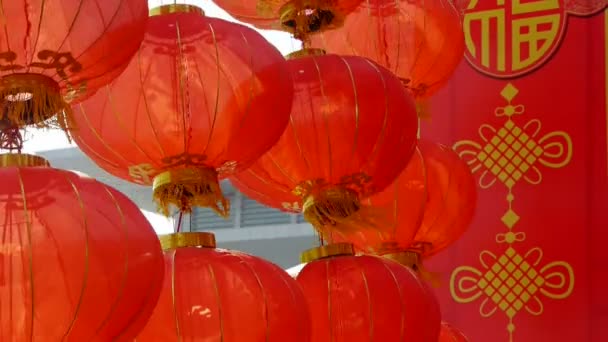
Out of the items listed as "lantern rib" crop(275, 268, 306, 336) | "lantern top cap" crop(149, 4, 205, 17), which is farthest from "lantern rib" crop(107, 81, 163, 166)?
"lantern rib" crop(275, 268, 306, 336)

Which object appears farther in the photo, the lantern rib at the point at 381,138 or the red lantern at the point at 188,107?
the lantern rib at the point at 381,138

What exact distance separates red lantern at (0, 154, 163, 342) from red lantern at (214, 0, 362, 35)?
2.32 ft

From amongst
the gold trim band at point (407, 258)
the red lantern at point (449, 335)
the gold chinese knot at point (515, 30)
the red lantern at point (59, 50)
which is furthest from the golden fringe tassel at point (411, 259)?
the red lantern at point (59, 50)

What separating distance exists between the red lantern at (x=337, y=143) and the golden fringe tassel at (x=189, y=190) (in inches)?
7.2

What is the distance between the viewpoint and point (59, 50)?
131cm

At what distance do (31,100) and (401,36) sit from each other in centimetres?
95

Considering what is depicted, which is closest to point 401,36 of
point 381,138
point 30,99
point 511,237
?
point 381,138

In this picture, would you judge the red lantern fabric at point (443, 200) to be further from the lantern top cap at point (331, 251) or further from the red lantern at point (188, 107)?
the red lantern at point (188, 107)

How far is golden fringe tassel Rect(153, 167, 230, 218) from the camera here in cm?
164

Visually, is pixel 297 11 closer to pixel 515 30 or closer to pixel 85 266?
pixel 85 266

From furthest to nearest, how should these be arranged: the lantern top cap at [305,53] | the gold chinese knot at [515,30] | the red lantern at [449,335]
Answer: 1. the gold chinese knot at [515,30]
2. the red lantern at [449,335]
3. the lantern top cap at [305,53]

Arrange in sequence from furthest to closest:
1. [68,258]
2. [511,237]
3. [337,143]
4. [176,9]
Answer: [511,237]
[337,143]
[176,9]
[68,258]

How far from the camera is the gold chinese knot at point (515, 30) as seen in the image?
9.18 ft

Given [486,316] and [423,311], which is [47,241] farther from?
[486,316]
